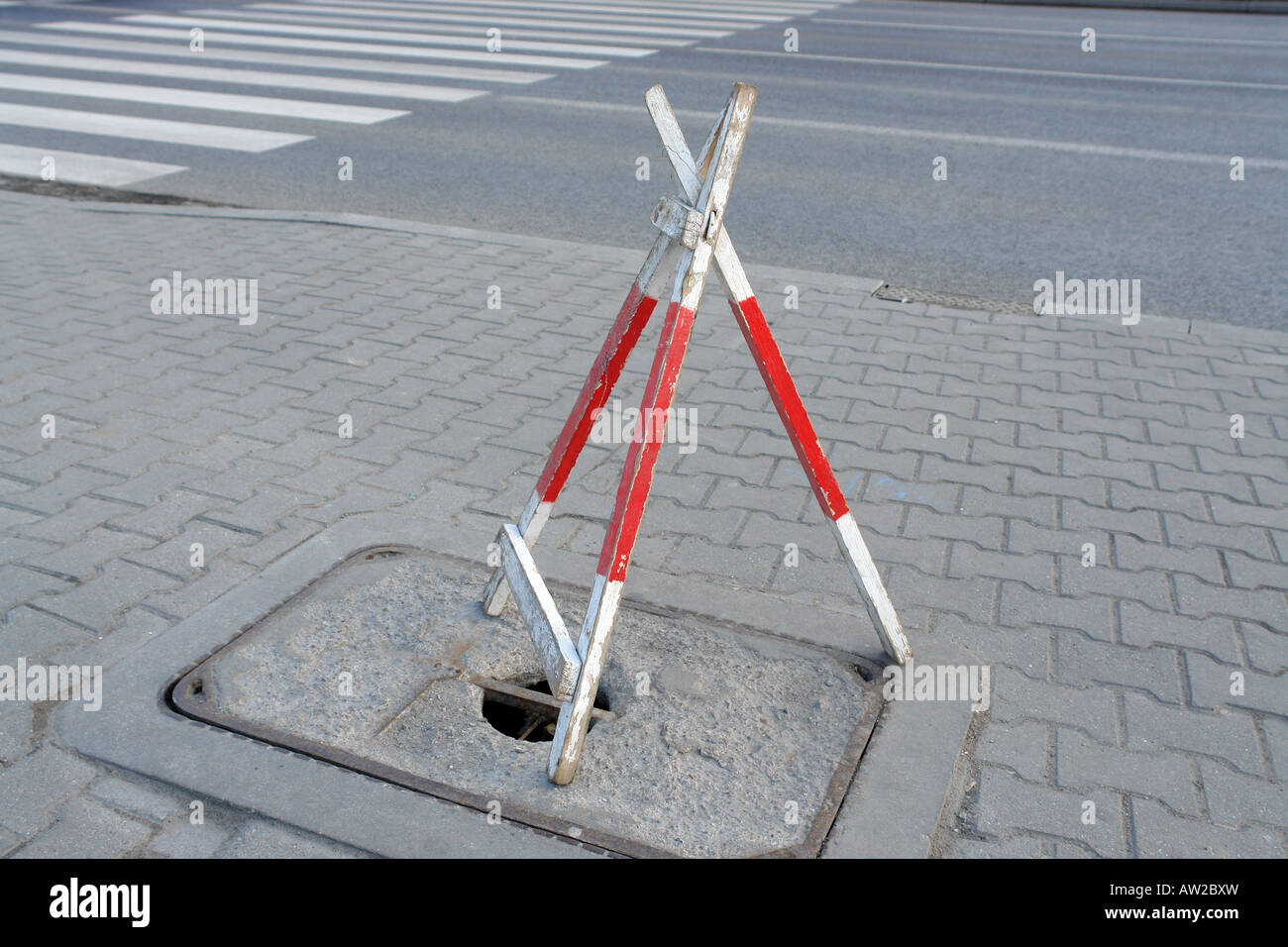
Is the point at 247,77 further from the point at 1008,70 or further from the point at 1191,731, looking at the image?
the point at 1191,731

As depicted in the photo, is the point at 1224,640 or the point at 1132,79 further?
the point at 1132,79

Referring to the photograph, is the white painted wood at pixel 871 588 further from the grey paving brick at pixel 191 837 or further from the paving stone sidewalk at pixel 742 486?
the grey paving brick at pixel 191 837

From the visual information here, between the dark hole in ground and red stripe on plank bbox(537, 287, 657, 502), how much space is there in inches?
24.7

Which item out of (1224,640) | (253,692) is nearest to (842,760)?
(1224,640)

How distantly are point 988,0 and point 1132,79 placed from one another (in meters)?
8.61

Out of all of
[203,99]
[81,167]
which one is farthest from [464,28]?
[81,167]

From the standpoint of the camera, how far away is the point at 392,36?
14.5 meters

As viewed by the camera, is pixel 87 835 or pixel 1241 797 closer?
A: pixel 87 835

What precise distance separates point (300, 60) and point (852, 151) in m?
6.99

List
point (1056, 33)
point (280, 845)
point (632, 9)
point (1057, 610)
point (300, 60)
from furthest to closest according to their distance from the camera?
point (632, 9) < point (1056, 33) < point (300, 60) < point (1057, 610) < point (280, 845)

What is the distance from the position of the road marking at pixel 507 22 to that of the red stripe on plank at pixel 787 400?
1275 cm
